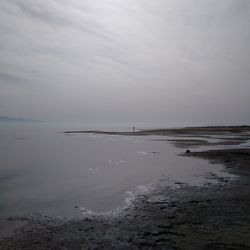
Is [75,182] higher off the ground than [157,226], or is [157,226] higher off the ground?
[157,226]

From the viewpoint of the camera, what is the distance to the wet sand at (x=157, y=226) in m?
8.09

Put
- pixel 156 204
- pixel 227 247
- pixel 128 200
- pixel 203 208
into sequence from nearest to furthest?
A: 1. pixel 227 247
2. pixel 203 208
3. pixel 156 204
4. pixel 128 200

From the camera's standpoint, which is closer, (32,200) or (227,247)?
(227,247)

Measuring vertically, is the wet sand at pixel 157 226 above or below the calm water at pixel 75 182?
above

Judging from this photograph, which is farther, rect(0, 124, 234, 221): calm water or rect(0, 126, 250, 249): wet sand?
rect(0, 124, 234, 221): calm water

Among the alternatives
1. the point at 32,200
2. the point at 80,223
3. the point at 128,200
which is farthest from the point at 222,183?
the point at 32,200

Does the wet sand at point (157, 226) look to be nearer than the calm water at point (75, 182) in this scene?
Yes

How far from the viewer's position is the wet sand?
8.09 meters

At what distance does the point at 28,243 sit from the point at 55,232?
1.06 meters

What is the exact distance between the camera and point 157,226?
939 cm

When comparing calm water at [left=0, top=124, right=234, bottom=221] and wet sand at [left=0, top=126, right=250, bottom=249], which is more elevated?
wet sand at [left=0, top=126, right=250, bottom=249]

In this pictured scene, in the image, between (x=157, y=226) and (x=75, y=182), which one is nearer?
(x=157, y=226)

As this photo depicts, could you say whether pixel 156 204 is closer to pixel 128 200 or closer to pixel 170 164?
pixel 128 200

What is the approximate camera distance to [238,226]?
9180 millimetres
